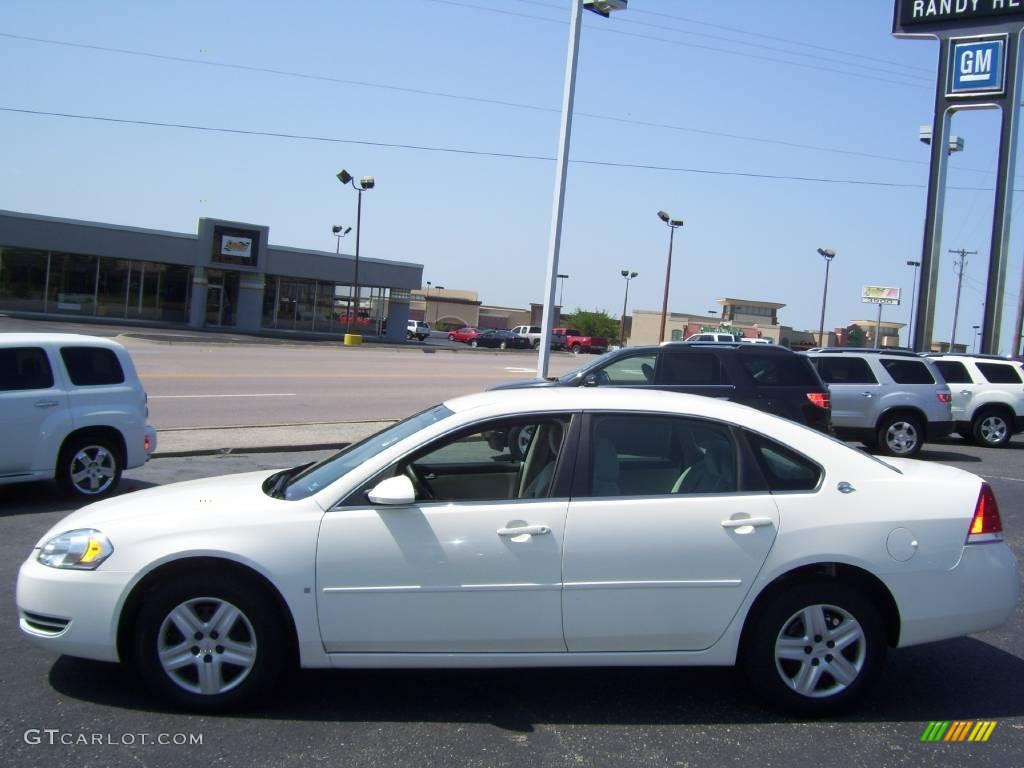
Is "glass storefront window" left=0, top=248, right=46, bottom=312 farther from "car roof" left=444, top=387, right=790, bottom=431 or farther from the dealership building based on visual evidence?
"car roof" left=444, top=387, right=790, bottom=431

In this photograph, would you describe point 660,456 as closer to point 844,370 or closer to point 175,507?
point 175,507

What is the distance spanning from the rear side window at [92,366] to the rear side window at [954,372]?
14.9 m

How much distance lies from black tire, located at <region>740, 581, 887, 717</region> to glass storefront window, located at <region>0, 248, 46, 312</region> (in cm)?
4846

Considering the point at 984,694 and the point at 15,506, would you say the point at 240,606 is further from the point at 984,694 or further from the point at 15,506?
the point at 15,506

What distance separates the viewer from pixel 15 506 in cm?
885

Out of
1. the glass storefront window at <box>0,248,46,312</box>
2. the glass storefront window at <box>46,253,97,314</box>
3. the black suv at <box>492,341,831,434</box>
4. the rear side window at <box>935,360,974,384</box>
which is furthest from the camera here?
the glass storefront window at <box>46,253,97,314</box>

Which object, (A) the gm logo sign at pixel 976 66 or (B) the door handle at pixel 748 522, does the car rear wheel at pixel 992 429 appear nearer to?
(A) the gm logo sign at pixel 976 66

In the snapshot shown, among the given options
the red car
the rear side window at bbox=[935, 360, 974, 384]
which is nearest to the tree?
the red car

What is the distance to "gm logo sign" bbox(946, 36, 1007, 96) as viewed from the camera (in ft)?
88.9

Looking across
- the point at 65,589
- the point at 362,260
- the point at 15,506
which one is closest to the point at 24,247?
the point at 362,260

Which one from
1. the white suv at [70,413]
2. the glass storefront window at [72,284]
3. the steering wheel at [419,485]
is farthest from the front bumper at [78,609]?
the glass storefront window at [72,284]

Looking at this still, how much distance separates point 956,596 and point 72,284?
162 ft

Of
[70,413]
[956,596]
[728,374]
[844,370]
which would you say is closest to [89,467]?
[70,413]

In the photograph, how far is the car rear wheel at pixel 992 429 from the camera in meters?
17.9
